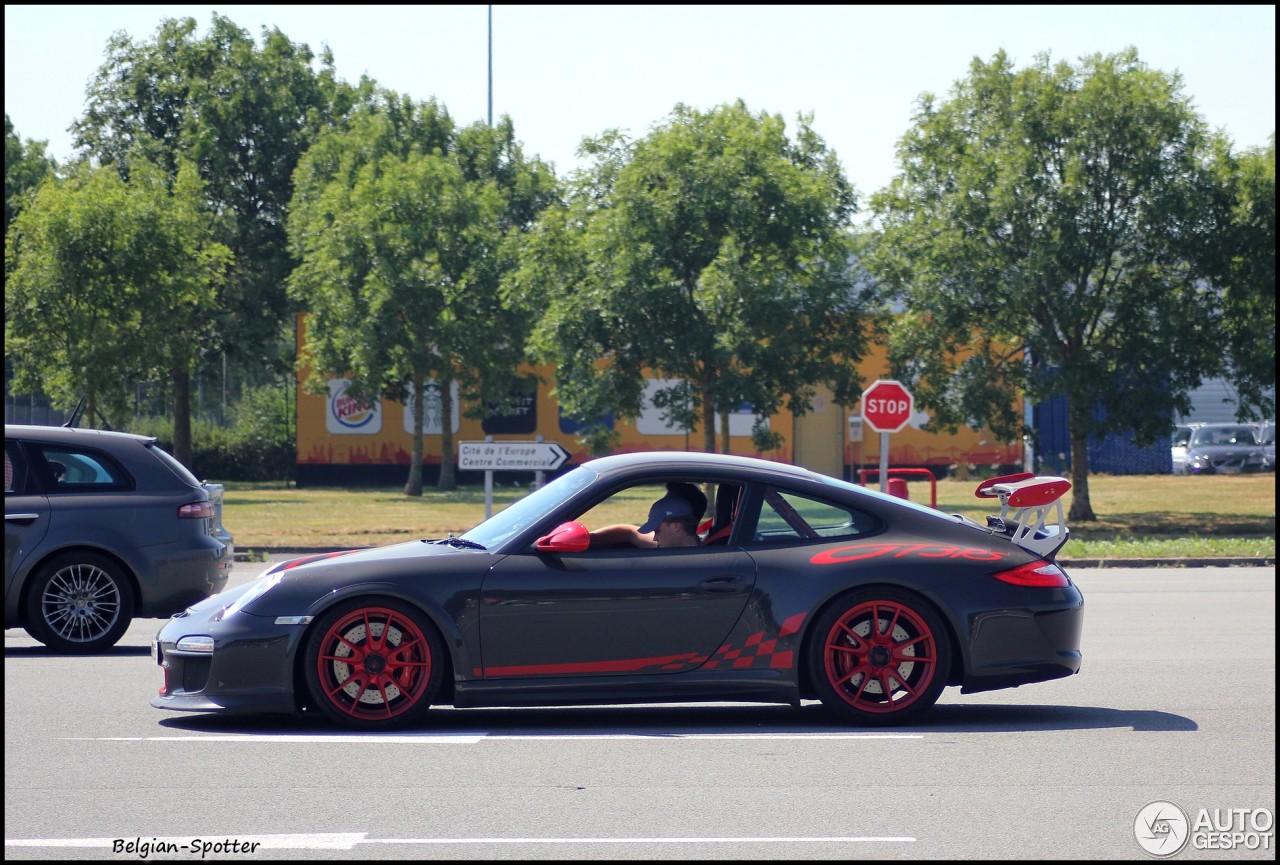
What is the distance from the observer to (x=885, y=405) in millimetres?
23219

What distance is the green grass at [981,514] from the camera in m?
23.1

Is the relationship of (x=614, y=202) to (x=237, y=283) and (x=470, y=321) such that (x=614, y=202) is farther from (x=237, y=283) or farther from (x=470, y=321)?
(x=237, y=283)

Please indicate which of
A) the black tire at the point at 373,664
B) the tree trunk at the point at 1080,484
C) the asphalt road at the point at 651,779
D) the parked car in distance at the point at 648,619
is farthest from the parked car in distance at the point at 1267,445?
the black tire at the point at 373,664

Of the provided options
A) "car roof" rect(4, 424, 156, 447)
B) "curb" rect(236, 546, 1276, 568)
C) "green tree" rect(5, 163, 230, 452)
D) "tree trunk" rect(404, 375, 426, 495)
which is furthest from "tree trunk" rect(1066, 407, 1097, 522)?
"car roof" rect(4, 424, 156, 447)

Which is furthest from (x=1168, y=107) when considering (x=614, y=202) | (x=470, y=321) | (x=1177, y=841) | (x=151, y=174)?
(x=1177, y=841)

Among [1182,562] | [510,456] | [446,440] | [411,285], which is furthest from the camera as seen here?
[446,440]

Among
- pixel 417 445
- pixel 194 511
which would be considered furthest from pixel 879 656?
pixel 417 445

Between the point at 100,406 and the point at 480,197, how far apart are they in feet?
39.7

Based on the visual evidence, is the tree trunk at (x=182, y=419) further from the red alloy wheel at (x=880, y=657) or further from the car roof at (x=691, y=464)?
the red alloy wheel at (x=880, y=657)

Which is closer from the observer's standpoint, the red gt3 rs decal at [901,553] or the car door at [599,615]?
the car door at [599,615]

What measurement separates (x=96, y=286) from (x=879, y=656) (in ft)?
94.2

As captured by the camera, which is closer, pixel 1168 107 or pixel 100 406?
pixel 1168 107

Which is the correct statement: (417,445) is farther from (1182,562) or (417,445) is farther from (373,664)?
(373,664)

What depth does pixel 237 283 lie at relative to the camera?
50.1 metres
